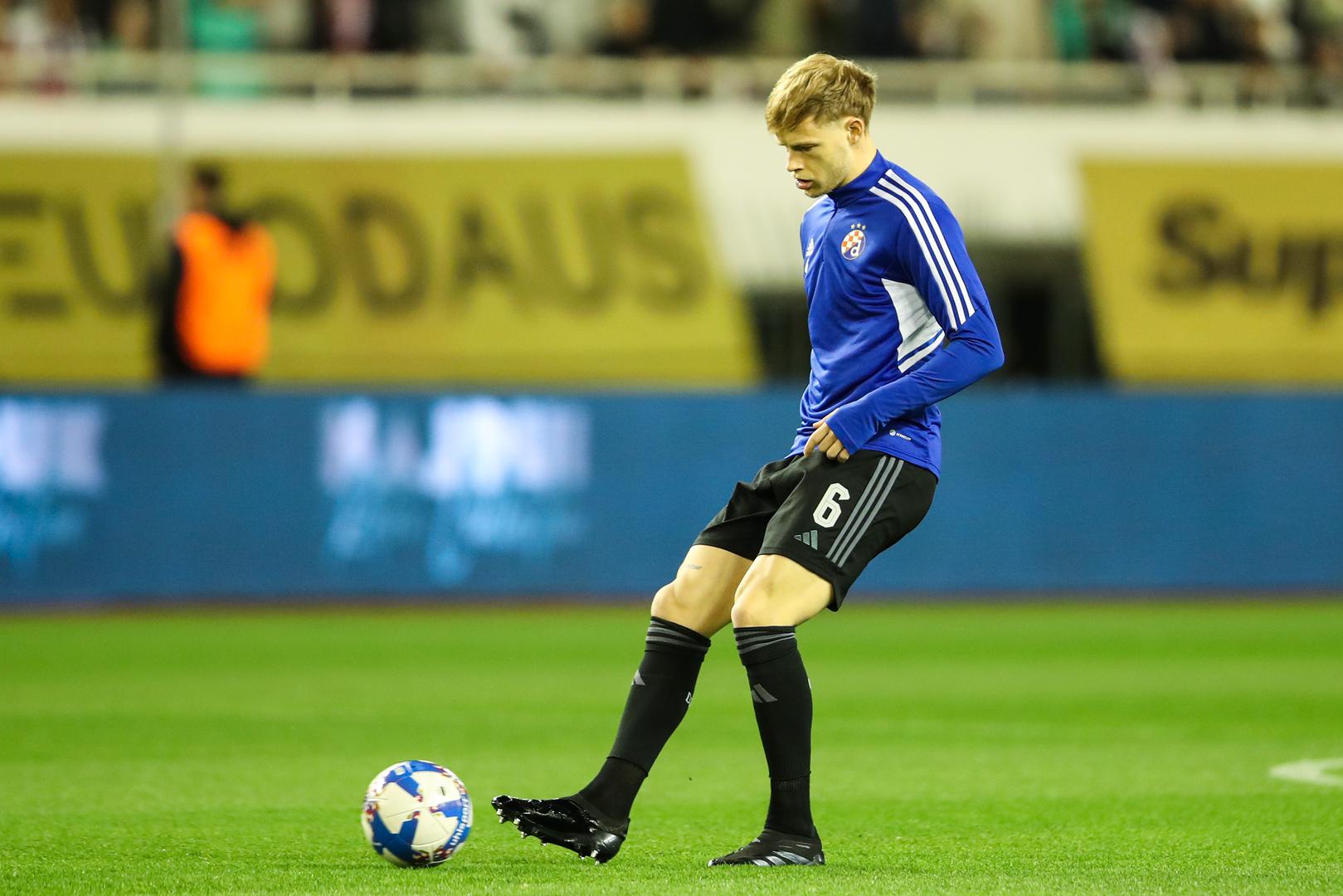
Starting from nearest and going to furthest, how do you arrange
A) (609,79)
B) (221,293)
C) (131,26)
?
(221,293) < (131,26) < (609,79)

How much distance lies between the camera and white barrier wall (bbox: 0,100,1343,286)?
20.2 metres

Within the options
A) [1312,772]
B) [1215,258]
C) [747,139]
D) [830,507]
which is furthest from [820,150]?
[1215,258]

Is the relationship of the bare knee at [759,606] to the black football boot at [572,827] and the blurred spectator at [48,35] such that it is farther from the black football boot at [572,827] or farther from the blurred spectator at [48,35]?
the blurred spectator at [48,35]

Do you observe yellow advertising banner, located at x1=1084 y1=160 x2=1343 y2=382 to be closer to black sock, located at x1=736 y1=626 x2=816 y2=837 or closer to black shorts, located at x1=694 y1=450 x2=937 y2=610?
black shorts, located at x1=694 y1=450 x2=937 y2=610

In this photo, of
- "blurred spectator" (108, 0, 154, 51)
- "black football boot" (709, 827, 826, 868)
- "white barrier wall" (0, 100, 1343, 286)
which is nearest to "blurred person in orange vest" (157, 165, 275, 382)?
"white barrier wall" (0, 100, 1343, 286)

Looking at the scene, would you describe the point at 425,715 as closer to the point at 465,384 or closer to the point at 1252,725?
the point at 1252,725

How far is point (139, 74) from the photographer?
1989 centimetres

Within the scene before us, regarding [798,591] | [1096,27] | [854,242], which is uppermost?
[1096,27]

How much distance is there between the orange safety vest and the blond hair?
9754mm

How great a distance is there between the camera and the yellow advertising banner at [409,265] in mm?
19422

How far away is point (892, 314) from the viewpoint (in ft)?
17.8

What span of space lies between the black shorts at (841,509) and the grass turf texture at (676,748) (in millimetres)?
806

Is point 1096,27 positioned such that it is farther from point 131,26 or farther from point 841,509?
point 841,509

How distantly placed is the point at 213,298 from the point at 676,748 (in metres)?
7.41
